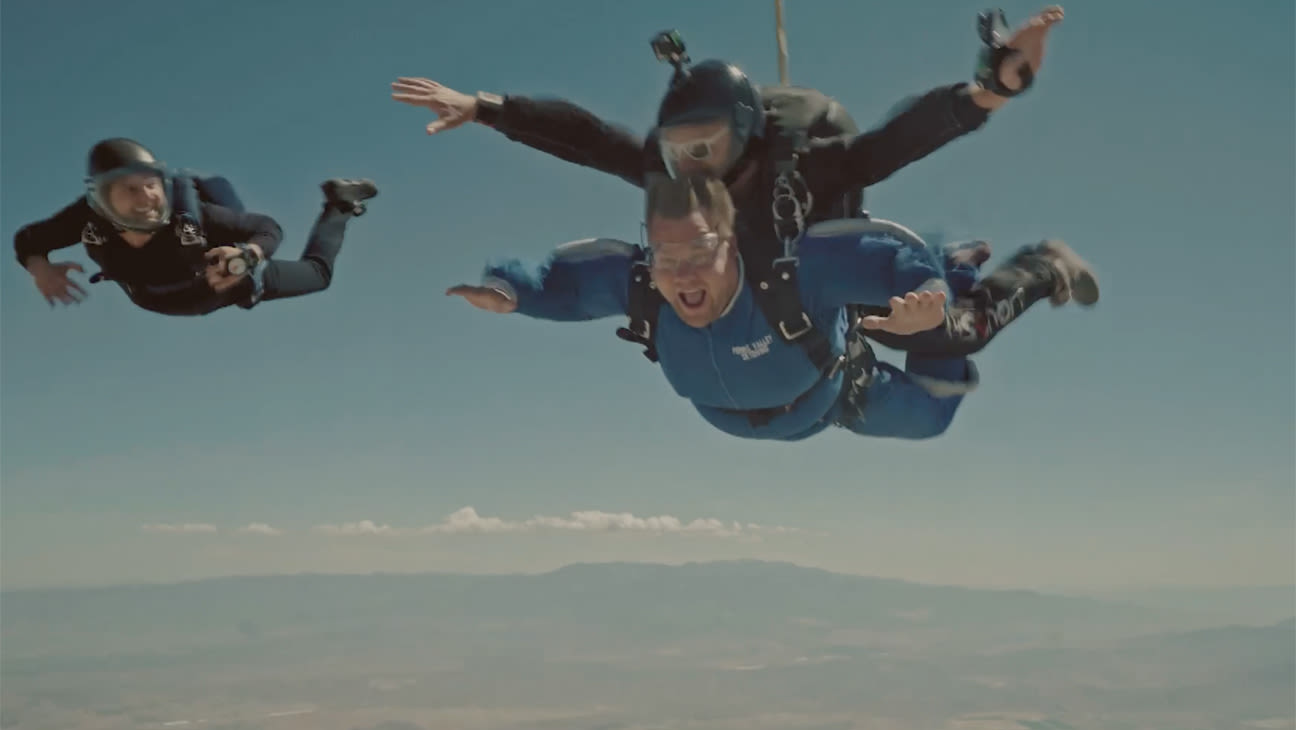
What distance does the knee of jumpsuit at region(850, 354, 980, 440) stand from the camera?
15.8 feet

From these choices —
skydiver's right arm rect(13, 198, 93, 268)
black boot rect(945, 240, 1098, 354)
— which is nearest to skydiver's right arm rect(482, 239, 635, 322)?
black boot rect(945, 240, 1098, 354)

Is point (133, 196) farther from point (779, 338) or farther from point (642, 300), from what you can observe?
point (779, 338)

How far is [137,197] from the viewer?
14.8ft

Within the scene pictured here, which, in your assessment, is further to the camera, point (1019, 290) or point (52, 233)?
point (52, 233)

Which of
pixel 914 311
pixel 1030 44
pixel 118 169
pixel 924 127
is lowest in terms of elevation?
pixel 914 311

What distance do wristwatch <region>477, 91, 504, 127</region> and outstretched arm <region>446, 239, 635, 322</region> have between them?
627 millimetres

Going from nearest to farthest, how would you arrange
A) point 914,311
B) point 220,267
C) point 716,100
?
point 914,311
point 716,100
point 220,267

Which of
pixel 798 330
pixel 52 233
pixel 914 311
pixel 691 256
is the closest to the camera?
pixel 914 311

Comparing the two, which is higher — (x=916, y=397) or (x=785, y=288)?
(x=785, y=288)

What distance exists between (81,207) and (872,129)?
375cm

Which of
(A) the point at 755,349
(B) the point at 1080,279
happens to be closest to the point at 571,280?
(A) the point at 755,349

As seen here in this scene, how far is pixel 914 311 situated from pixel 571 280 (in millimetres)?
1650

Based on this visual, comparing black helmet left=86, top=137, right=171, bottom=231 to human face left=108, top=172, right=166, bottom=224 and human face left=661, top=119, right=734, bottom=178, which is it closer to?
human face left=108, top=172, right=166, bottom=224

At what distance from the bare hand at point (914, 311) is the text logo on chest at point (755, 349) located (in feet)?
2.48
